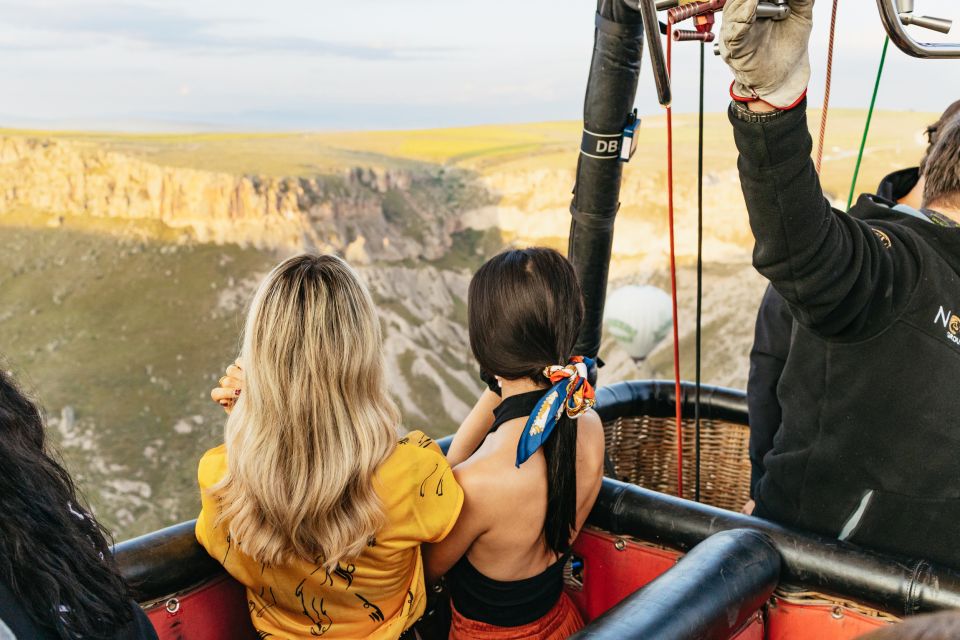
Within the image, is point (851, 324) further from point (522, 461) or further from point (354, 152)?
point (354, 152)

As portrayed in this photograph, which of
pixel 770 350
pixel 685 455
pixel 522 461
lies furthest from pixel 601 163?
pixel 685 455

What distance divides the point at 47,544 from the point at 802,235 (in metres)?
0.81

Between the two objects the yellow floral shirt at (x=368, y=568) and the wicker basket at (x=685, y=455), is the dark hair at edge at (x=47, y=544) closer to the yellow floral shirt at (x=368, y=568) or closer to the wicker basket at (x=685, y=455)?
the yellow floral shirt at (x=368, y=568)

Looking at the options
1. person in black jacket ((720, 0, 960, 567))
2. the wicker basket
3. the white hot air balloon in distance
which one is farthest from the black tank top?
the white hot air balloon in distance

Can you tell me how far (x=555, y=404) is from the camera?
123 centimetres

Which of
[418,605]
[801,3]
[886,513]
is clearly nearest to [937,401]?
[886,513]

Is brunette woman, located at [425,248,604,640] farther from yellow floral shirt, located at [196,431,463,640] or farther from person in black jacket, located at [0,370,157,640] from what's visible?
person in black jacket, located at [0,370,157,640]

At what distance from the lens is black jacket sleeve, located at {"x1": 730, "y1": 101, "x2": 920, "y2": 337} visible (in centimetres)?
95

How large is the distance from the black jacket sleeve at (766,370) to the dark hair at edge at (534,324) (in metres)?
0.45

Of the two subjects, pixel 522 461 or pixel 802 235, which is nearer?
pixel 802 235

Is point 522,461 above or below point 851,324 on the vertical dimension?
below

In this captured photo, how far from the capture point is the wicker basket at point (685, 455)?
219cm

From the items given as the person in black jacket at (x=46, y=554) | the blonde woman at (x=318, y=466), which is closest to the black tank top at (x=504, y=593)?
the blonde woman at (x=318, y=466)

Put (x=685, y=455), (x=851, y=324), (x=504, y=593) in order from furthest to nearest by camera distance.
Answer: (x=685, y=455), (x=504, y=593), (x=851, y=324)
